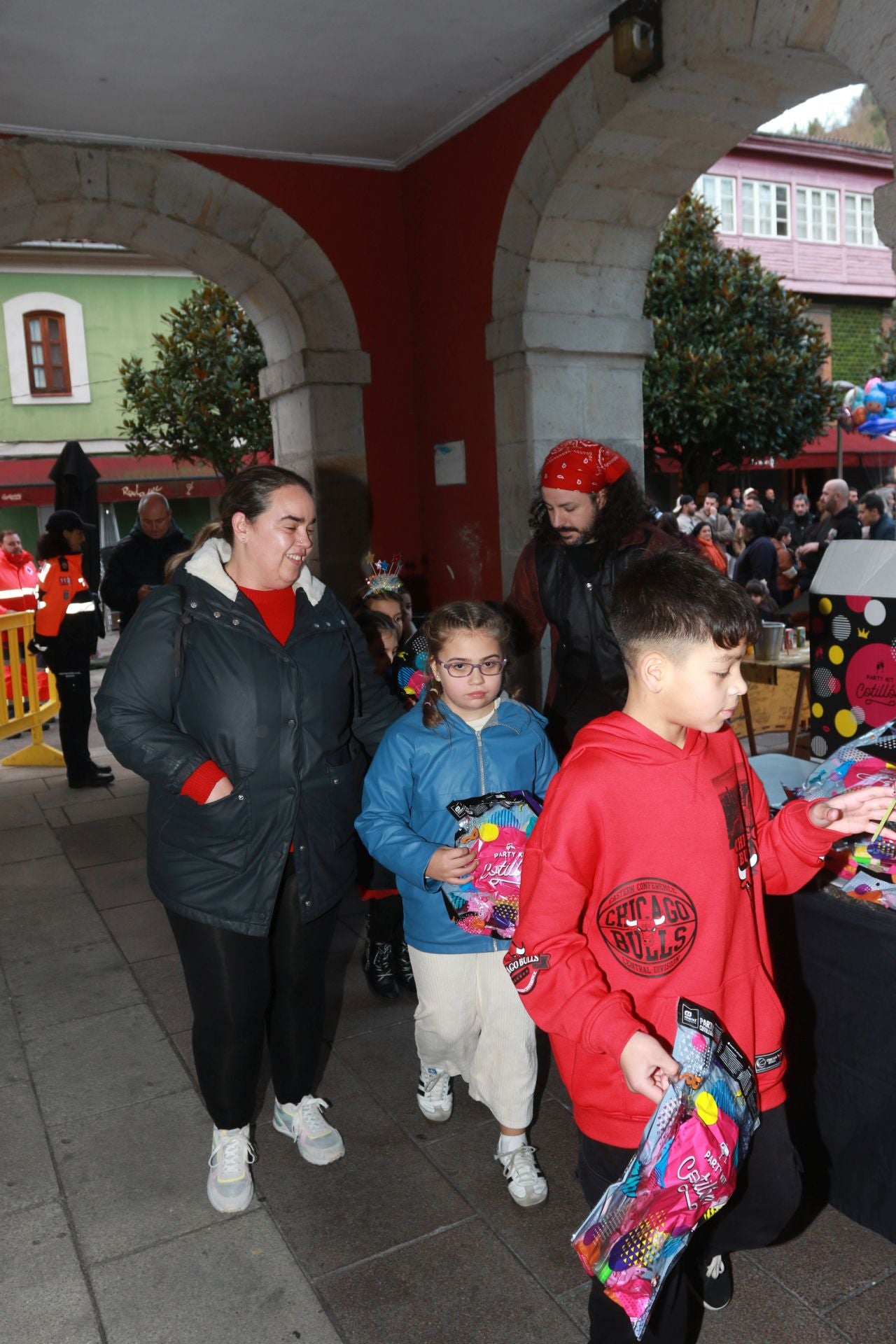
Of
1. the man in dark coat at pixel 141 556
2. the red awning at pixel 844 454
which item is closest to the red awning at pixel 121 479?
the red awning at pixel 844 454

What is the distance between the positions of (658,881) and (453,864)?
0.68 metres

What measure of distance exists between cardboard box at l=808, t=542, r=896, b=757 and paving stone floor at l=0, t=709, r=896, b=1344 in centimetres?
131

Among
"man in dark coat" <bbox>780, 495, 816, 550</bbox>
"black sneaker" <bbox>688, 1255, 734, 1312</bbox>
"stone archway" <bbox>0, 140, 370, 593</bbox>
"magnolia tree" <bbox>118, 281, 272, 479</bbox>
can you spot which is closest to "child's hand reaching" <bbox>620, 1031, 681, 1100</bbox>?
"black sneaker" <bbox>688, 1255, 734, 1312</bbox>

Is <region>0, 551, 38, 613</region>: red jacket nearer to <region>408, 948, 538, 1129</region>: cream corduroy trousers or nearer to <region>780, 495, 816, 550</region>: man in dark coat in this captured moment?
<region>408, 948, 538, 1129</region>: cream corduroy trousers

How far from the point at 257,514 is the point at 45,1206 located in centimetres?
184

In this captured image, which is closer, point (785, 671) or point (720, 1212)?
point (720, 1212)

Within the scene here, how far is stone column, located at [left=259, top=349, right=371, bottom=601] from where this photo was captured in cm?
687

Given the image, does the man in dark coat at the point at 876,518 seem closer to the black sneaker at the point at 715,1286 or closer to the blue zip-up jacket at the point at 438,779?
the blue zip-up jacket at the point at 438,779

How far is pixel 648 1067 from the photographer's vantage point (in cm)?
151

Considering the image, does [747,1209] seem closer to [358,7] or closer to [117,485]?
[358,7]

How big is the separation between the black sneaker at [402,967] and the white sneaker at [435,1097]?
78cm

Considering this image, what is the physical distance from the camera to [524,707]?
2.67 m

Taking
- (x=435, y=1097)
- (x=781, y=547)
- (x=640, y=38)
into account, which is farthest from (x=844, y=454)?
(x=435, y=1097)

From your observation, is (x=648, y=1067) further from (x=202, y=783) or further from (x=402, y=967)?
(x=402, y=967)
